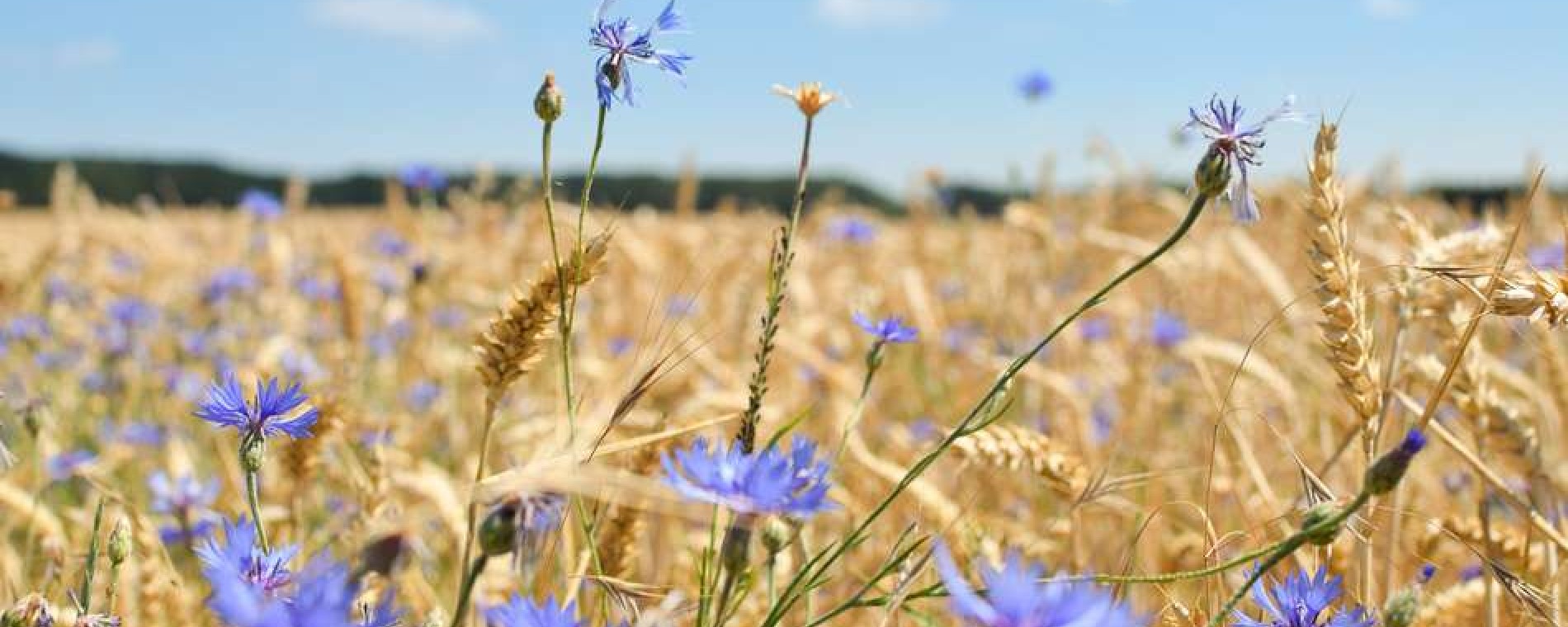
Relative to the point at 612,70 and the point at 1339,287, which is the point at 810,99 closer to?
the point at 612,70

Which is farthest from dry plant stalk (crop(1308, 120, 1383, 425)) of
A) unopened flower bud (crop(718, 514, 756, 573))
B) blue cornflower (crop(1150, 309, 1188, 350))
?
blue cornflower (crop(1150, 309, 1188, 350))

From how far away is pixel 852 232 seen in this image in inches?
179

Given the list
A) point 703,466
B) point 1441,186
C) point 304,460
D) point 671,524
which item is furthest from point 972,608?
point 1441,186

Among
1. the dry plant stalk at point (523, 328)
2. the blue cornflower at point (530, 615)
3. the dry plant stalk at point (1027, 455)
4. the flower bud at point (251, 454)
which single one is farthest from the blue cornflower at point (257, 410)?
the dry plant stalk at point (1027, 455)

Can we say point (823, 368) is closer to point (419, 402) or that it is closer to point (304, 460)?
point (304, 460)

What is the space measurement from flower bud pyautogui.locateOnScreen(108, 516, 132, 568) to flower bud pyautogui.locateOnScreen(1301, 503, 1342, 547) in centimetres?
76

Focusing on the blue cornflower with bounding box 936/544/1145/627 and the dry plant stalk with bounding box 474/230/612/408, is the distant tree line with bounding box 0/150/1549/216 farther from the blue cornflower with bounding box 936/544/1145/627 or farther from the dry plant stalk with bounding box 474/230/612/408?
the blue cornflower with bounding box 936/544/1145/627

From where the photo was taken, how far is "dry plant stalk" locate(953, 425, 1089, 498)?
112cm

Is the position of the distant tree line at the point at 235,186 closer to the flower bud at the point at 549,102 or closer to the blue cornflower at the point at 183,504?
the blue cornflower at the point at 183,504

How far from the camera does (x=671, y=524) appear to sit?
2.06 metres

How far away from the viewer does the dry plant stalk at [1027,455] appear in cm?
112

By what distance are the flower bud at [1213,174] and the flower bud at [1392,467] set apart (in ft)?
0.58

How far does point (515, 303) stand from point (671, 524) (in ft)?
4.07

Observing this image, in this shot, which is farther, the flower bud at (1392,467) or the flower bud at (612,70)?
the flower bud at (612,70)
